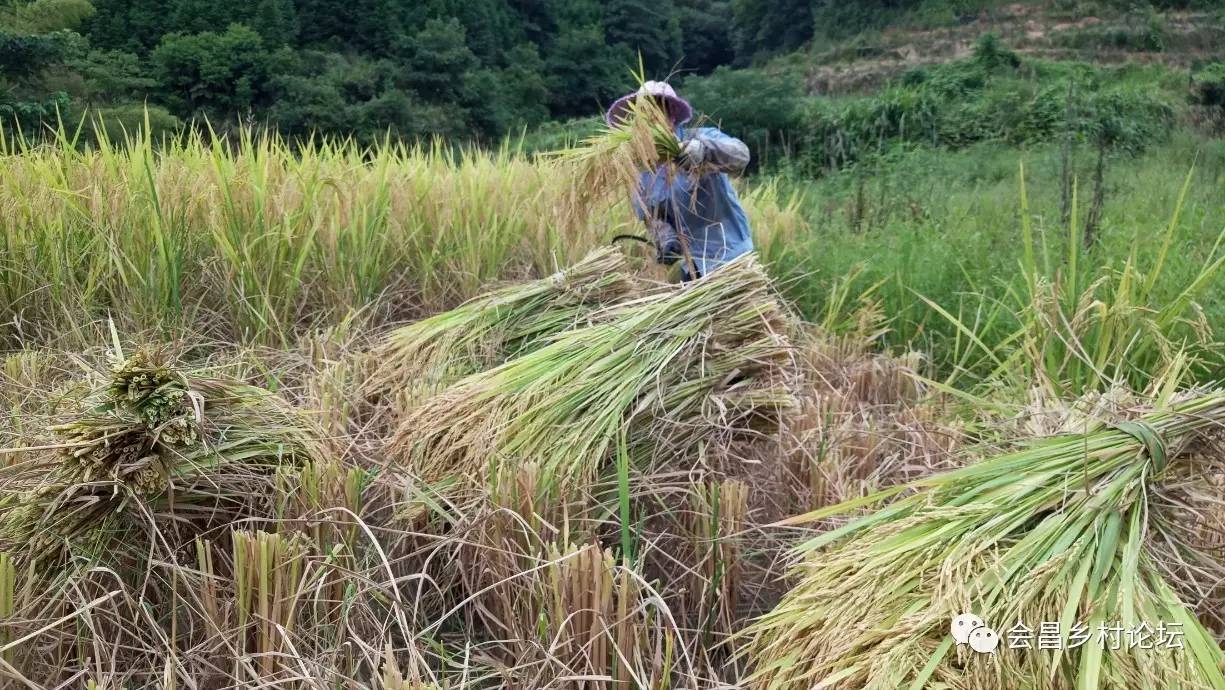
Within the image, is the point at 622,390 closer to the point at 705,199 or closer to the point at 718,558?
the point at 718,558

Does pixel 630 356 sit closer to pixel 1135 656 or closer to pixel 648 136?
pixel 648 136

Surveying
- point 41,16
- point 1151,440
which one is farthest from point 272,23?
point 1151,440

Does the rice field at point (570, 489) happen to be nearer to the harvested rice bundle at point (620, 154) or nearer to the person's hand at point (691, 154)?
the harvested rice bundle at point (620, 154)

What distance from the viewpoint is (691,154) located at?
7.83 feet

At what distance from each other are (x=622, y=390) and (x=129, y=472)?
3.10ft

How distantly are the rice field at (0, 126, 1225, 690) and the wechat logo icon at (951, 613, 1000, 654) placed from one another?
0.01m

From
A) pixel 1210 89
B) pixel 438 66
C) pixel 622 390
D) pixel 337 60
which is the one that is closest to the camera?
pixel 622 390

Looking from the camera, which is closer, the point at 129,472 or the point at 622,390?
the point at 129,472

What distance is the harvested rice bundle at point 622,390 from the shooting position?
1734mm

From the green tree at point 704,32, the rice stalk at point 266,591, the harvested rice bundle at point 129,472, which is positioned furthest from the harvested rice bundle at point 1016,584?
the green tree at point 704,32

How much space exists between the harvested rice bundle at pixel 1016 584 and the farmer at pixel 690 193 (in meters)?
1.13

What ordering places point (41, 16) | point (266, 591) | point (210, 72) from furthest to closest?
1. point (210, 72)
2. point (41, 16)
3. point (266, 591)

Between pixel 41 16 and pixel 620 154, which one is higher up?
pixel 41 16

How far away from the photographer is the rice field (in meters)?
1.09
